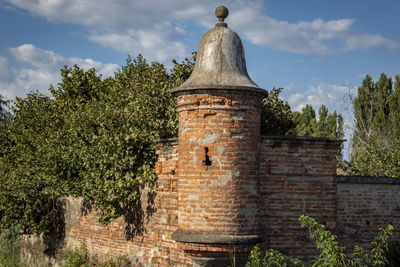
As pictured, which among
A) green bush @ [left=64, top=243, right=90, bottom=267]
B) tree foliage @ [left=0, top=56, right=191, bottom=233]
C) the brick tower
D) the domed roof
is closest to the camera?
the brick tower

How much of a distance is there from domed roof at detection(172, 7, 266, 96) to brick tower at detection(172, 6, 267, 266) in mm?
26

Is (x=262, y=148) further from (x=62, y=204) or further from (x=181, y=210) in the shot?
(x=62, y=204)

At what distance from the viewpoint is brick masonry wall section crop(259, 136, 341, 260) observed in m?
8.59

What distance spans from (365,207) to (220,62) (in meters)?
4.32

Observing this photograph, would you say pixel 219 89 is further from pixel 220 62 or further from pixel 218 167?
pixel 218 167

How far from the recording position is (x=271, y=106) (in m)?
13.6

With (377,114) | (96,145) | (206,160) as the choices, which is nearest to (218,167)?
(206,160)

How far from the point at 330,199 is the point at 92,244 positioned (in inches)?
268

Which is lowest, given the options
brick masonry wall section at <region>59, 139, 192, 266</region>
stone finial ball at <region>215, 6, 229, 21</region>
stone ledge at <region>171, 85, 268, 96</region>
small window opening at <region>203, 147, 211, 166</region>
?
brick masonry wall section at <region>59, 139, 192, 266</region>

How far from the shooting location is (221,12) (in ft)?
29.0

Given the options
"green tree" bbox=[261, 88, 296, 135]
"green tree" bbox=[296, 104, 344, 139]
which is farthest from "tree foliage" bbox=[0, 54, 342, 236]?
"green tree" bbox=[296, 104, 344, 139]

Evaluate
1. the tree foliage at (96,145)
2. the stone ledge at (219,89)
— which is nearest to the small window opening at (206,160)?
the stone ledge at (219,89)

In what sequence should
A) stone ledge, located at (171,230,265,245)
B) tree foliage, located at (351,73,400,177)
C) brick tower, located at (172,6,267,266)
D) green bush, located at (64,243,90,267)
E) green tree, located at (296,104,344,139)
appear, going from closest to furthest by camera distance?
stone ledge, located at (171,230,265,245) < brick tower, located at (172,6,267,266) < green bush, located at (64,243,90,267) < tree foliage, located at (351,73,400,177) < green tree, located at (296,104,344,139)

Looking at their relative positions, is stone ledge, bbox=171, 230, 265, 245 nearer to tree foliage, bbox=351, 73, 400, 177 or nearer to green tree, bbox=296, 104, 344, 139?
tree foliage, bbox=351, 73, 400, 177
